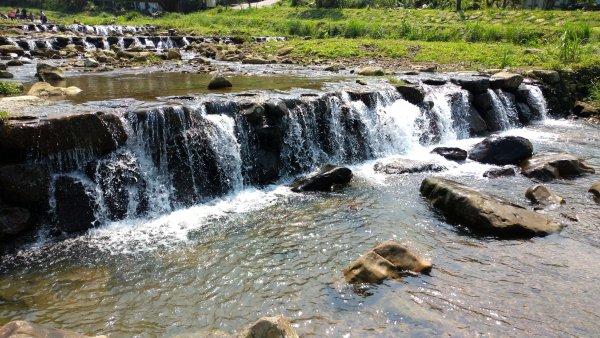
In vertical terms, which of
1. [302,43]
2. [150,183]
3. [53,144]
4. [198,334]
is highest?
[302,43]

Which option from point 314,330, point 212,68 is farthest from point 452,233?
point 212,68

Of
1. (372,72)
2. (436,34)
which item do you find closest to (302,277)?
(372,72)

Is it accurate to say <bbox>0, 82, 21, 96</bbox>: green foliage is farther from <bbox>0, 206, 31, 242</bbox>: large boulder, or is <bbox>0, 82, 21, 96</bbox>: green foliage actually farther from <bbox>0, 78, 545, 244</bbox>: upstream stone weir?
<bbox>0, 206, 31, 242</bbox>: large boulder

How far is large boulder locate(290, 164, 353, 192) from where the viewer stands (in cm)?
1190

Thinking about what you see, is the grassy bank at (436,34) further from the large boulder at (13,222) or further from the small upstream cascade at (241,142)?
the large boulder at (13,222)

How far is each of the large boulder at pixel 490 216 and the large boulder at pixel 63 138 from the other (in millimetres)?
8030

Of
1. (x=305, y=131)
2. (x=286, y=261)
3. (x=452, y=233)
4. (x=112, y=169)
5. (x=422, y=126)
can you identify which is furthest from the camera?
(x=422, y=126)

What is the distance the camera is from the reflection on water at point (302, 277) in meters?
6.47

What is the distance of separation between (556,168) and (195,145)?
1030 cm

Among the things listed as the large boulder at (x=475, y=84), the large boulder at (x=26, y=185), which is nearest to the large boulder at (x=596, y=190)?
the large boulder at (x=475, y=84)

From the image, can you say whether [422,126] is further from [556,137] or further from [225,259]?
[225,259]

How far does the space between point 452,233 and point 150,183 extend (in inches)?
285

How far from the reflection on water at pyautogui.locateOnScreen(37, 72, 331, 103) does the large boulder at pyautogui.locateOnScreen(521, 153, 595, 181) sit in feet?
26.5

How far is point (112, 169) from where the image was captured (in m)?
10.5
